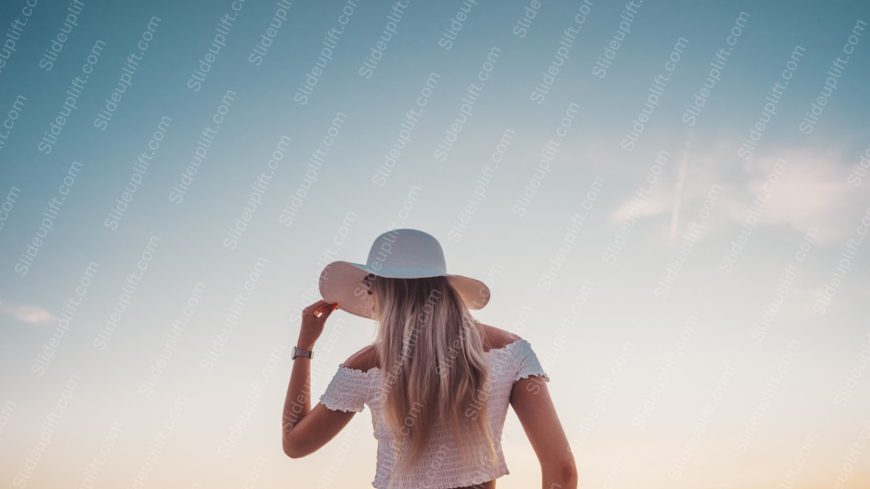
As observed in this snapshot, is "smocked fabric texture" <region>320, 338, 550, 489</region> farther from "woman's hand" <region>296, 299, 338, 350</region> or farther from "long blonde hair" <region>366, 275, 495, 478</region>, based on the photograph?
"woman's hand" <region>296, 299, 338, 350</region>

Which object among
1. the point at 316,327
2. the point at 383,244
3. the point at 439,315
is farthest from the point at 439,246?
the point at 316,327

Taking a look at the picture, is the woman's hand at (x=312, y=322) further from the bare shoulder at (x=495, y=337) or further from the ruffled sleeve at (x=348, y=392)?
the bare shoulder at (x=495, y=337)

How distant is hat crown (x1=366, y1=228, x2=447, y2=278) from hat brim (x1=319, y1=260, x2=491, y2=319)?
25 cm

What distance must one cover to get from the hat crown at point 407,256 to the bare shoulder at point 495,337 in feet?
1.34

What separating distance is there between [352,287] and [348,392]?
92 cm

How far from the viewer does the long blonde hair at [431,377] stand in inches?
123

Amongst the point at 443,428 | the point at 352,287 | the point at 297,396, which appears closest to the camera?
the point at 443,428

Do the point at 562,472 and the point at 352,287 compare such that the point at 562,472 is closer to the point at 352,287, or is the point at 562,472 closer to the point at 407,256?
the point at 407,256

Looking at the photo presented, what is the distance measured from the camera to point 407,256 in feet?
11.9

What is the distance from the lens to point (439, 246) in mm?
3734

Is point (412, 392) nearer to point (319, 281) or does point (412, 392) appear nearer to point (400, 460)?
point (400, 460)

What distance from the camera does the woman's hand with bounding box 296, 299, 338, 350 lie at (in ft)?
12.1

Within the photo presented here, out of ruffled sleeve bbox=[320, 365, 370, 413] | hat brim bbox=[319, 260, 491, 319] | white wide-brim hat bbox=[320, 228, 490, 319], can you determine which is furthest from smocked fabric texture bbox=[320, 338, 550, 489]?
hat brim bbox=[319, 260, 491, 319]

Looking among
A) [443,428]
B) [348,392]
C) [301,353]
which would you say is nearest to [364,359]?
[348,392]
